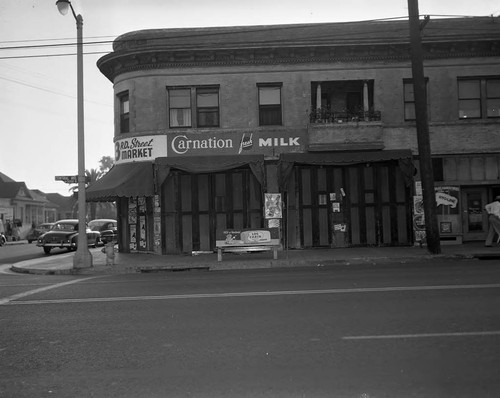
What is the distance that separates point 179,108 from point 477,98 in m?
11.2

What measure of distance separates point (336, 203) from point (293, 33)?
666cm

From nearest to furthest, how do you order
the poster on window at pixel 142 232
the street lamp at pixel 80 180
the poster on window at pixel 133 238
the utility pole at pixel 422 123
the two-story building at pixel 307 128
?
the street lamp at pixel 80 180 < the utility pole at pixel 422 123 < the two-story building at pixel 307 128 < the poster on window at pixel 142 232 < the poster on window at pixel 133 238

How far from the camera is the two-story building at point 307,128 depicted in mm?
18062

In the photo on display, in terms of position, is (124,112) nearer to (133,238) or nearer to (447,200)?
(133,238)

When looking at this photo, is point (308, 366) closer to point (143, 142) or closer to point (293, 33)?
point (143, 142)

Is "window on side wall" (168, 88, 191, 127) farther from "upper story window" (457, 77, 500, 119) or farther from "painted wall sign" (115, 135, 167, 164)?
"upper story window" (457, 77, 500, 119)

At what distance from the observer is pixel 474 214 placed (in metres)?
18.9

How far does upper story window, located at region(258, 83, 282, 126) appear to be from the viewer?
1844 cm

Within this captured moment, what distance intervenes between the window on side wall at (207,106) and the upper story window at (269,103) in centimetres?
164

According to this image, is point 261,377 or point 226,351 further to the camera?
point 226,351

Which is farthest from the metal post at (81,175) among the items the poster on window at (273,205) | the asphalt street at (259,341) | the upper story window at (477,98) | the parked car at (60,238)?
the upper story window at (477,98)

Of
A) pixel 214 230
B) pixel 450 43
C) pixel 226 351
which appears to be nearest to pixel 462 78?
pixel 450 43

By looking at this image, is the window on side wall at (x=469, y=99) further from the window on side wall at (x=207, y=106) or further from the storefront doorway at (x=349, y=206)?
the window on side wall at (x=207, y=106)

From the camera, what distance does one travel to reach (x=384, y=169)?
60.5ft
